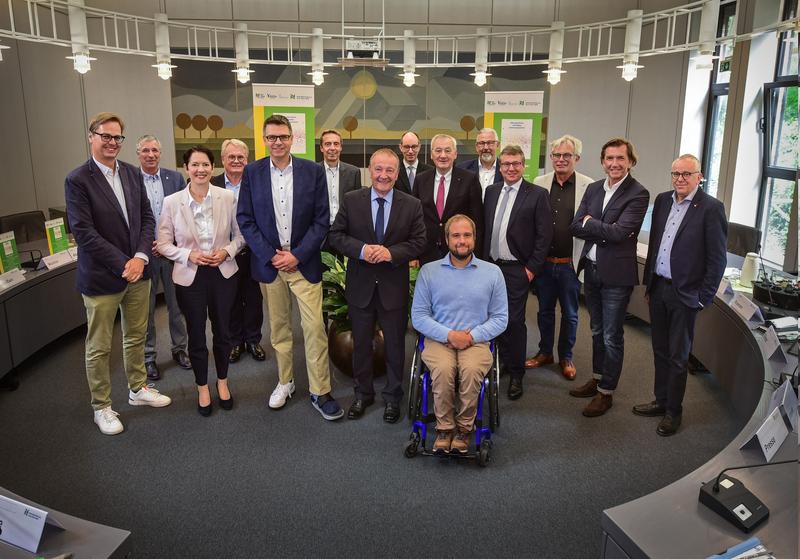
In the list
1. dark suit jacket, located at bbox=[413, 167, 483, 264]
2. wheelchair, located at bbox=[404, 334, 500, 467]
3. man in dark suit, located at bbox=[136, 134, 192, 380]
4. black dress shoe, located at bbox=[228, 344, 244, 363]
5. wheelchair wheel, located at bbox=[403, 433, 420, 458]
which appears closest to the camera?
wheelchair, located at bbox=[404, 334, 500, 467]

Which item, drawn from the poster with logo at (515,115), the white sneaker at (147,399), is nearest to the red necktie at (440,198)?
the white sneaker at (147,399)

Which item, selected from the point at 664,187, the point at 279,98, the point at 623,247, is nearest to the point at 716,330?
the point at 623,247

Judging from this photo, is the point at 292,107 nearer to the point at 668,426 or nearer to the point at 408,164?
the point at 408,164

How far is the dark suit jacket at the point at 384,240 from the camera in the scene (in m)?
3.45

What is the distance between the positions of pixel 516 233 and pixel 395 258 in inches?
36.1

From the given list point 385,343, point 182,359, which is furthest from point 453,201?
point 182,359

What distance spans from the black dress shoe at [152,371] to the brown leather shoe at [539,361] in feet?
9.12

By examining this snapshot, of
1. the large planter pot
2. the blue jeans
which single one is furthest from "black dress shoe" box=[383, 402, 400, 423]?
the blue jeans

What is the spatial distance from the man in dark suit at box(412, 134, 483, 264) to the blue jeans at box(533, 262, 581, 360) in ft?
2.00

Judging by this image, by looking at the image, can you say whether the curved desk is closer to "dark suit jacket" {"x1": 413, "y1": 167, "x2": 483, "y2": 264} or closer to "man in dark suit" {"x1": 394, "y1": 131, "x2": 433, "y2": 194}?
"dark suit jacket" {"x1": 413, "y1": 167, "x2": 483, "y2": 264}

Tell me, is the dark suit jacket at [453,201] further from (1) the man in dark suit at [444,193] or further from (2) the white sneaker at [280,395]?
(2) the white sneaker at [280,395]

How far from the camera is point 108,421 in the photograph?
348cm

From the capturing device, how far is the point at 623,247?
354 cm

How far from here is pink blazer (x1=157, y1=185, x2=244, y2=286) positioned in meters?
3.44
